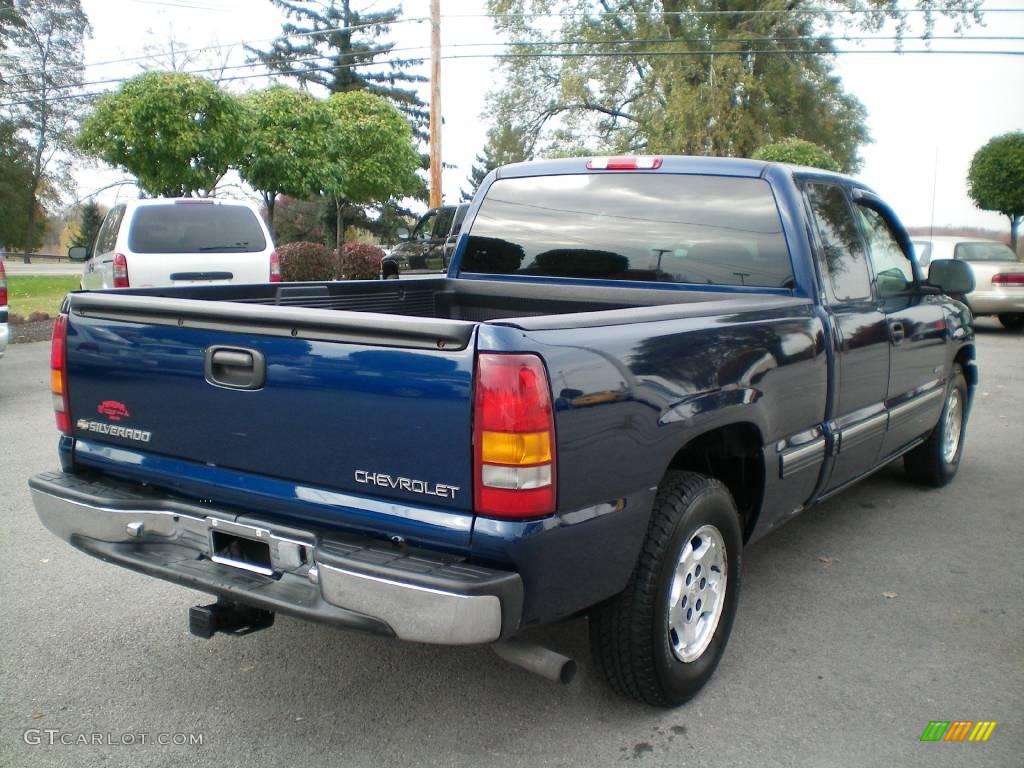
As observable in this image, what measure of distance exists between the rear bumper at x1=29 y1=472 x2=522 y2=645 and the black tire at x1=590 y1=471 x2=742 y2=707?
57 centimetres

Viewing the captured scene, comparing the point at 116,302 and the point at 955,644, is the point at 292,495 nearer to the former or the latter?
the point at 116,302

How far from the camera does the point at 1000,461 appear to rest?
666 cm

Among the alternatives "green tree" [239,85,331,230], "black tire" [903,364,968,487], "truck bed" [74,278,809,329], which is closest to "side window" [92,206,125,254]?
"truck bed" [74,278,809,329]

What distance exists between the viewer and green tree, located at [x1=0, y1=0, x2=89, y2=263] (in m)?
52.2

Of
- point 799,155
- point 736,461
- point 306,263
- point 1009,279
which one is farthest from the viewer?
point 799,155

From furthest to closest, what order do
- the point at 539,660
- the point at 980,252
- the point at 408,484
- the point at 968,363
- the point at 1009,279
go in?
1. the point at 980,252
2. the point at 1009,279
3. the point at 968,363
4. the point at 539,660
5. the point at 408,484

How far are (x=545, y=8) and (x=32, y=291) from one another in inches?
872

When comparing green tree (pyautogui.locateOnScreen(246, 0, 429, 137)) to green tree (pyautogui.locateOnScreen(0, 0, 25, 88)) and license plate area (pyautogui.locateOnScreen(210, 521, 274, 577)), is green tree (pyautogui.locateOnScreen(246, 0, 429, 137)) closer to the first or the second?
green tree (pyautogui.locateOnScreen(0, 0, 25, 88))

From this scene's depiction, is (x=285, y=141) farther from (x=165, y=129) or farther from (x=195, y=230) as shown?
(x=195, y=230)

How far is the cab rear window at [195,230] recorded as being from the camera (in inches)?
418

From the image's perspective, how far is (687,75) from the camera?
31469 mm

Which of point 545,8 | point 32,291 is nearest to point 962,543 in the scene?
point 32,291

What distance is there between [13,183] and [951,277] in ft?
185

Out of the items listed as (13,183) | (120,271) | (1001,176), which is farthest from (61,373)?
(13,183)
